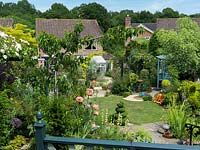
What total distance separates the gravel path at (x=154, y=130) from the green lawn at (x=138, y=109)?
0.69 metres

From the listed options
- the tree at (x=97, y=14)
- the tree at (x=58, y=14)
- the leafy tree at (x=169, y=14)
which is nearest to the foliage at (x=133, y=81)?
the tree at (x=58, y=14)

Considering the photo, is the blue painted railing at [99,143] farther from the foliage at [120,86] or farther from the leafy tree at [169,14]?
the leafy tree at [169,14]

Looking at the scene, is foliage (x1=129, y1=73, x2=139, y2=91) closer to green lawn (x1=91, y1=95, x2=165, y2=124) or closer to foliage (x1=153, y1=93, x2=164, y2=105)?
green lawn (x1=91, y1=95, x2=165, y2=124)

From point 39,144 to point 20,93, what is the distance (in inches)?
179

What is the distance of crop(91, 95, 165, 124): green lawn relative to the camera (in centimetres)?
1240

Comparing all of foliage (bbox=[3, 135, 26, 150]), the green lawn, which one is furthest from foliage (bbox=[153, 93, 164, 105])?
foliage (bbox=[3, 135, 26, 150])

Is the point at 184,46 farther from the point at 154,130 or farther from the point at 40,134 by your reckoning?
the point at 40,134

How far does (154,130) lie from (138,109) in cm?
396

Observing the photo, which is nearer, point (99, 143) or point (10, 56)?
point (99, 143)

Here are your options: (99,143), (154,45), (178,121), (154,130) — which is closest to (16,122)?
(99,143)

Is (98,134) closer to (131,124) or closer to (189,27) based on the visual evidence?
(131,124)

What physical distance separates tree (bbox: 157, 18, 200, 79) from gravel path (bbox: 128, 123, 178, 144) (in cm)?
717

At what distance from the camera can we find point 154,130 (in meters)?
10.5

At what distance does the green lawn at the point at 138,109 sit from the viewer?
488 inches
